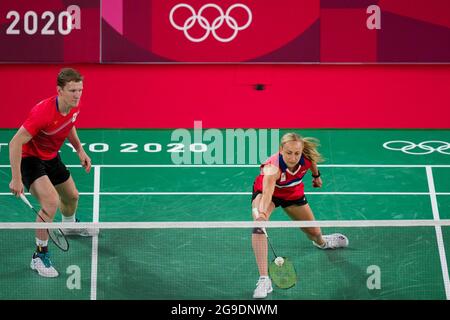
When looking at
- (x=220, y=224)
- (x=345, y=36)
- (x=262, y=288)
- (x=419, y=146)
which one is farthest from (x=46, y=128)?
(x=419, y=146)

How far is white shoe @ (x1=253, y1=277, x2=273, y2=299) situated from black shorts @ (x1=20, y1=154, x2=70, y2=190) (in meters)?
1.93

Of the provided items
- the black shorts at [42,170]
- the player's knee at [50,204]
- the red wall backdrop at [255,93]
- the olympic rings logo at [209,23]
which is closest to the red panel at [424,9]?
the red wall backdrop at [255,93]

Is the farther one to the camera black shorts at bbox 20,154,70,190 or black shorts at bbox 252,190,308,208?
black shorts at bbox 252,190,308,208

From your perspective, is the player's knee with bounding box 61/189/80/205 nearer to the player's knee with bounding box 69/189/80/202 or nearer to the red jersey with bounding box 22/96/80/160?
the player's knee with bounding box 69/189/80/202

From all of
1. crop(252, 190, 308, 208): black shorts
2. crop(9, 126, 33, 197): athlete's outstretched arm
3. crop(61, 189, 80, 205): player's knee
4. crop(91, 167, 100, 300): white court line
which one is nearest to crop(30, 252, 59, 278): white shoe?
crop(91, 167, 100, 300): white court line

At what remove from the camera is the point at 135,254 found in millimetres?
8781

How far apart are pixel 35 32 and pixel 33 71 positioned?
404mm

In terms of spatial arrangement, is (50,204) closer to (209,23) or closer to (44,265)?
(44,265)

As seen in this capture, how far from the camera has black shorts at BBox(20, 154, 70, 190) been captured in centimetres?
869

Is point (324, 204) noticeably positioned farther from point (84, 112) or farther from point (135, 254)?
point (84, 112)

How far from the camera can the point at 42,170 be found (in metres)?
8.73

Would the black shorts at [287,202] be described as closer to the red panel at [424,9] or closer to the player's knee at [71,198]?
the player's knee at [71,198]

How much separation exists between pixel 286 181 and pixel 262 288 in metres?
1.02

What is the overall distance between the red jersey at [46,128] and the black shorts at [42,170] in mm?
45
